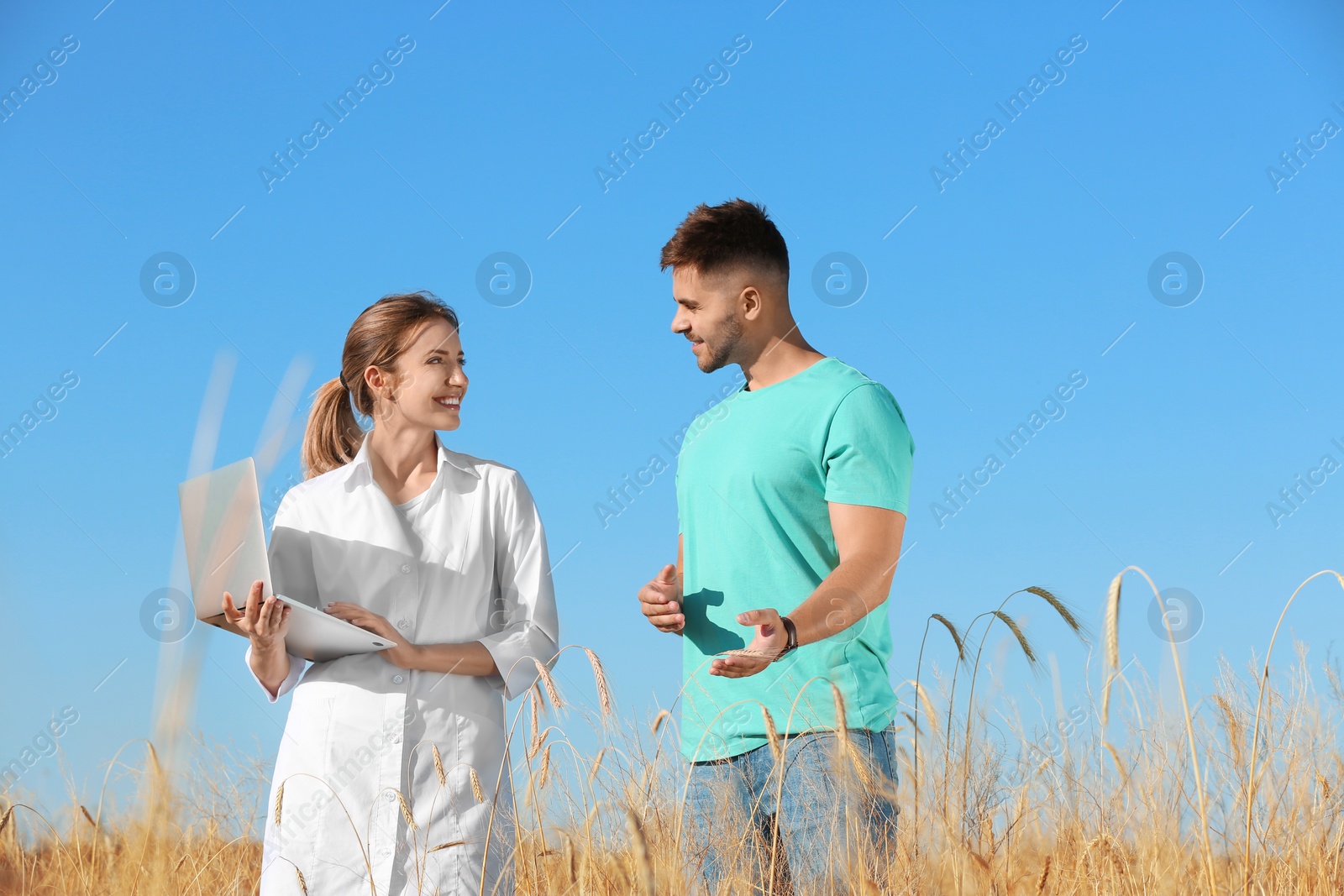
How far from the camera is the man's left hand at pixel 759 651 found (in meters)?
2.30

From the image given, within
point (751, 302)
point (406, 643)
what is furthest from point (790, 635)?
point (751, 302)

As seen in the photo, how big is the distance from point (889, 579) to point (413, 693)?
3.81 ft

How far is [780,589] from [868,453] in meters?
0.40

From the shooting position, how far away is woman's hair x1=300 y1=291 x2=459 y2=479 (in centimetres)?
279

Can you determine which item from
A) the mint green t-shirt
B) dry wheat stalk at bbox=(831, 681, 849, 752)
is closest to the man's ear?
the mint green t-shirt

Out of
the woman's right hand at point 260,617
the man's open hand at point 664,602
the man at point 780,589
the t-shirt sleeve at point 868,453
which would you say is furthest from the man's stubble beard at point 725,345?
the woman's right hand at point 260,617

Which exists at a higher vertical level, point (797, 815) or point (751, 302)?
point (751, 302)

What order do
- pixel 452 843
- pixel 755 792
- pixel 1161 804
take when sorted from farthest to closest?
pixel 1161 804 < pixel 755 792 < pixel 452 843

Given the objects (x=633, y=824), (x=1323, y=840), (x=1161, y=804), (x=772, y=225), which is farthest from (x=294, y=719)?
(x=1323, y=840)

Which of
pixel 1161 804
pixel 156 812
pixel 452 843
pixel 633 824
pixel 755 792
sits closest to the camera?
pixel 633 824

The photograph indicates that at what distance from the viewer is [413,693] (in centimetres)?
252

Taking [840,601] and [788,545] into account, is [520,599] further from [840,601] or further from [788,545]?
[840,601]

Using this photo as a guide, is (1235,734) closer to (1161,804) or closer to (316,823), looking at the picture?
(1161,804)

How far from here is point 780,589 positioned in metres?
2.64
